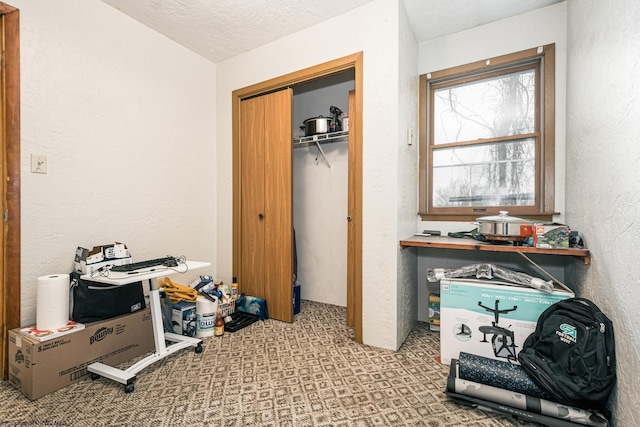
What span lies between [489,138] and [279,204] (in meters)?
1.91

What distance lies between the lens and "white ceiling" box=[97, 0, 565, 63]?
2156 mm

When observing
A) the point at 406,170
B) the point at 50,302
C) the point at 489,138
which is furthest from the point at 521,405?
the point at 50,302

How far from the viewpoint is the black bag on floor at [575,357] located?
1.31 m

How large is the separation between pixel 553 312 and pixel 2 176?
3239 millimetres

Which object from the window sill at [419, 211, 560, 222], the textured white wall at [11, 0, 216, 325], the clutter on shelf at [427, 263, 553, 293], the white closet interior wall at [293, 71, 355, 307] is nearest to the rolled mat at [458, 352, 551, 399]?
the clutter on shelf at [427, 263, 553, 293]

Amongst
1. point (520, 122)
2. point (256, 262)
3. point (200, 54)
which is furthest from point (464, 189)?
point (200, 54)

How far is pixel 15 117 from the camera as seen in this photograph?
1720 mm

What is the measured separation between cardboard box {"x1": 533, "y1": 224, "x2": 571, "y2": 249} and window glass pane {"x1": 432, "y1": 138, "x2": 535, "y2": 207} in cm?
61

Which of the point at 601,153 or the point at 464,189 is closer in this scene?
the point at 601,153

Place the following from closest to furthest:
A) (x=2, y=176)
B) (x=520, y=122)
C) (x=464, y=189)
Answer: (x=2, y=176) → (x=520, y=122) → (x=464, y=189)

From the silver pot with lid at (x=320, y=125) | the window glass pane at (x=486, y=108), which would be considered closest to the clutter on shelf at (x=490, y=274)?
the window glass pane at (x=486, y=108)

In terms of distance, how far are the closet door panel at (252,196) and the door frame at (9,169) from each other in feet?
5.18

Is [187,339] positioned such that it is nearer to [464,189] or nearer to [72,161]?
[72,161]

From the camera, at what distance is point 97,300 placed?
178 centimetres
